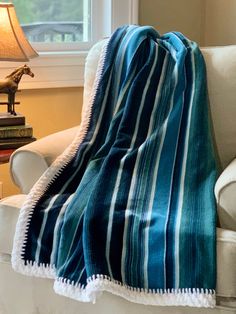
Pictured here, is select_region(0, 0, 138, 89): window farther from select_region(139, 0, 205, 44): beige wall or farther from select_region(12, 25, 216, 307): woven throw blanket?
select_region(12, 25, 216, 307): woven throw blanket

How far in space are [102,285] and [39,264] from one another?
0.24 m

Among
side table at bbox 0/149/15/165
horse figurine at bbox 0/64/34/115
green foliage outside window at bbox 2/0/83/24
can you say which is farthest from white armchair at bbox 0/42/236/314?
green foliage outside window at bbox 2/0/83/24

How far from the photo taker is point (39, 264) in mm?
1755

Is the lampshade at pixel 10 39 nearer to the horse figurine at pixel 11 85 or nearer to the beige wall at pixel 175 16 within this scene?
the horse figurine at pixel 11 85

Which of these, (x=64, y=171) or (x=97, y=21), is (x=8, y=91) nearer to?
(x=64, y=171)

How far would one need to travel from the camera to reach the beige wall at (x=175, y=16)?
3.03m

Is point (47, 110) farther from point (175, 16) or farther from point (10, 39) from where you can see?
point (175, 16)

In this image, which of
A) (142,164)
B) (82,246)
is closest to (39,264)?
(82,246)

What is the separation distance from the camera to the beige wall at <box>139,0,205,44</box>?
9.93 ft

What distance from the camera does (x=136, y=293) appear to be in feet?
5.39

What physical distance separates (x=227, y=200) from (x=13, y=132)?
0.92m

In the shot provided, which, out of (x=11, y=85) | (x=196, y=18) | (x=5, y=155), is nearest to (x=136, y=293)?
(x=5, y=155)

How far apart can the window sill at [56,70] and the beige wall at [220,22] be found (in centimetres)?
69

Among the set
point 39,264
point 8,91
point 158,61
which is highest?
point 158,61
